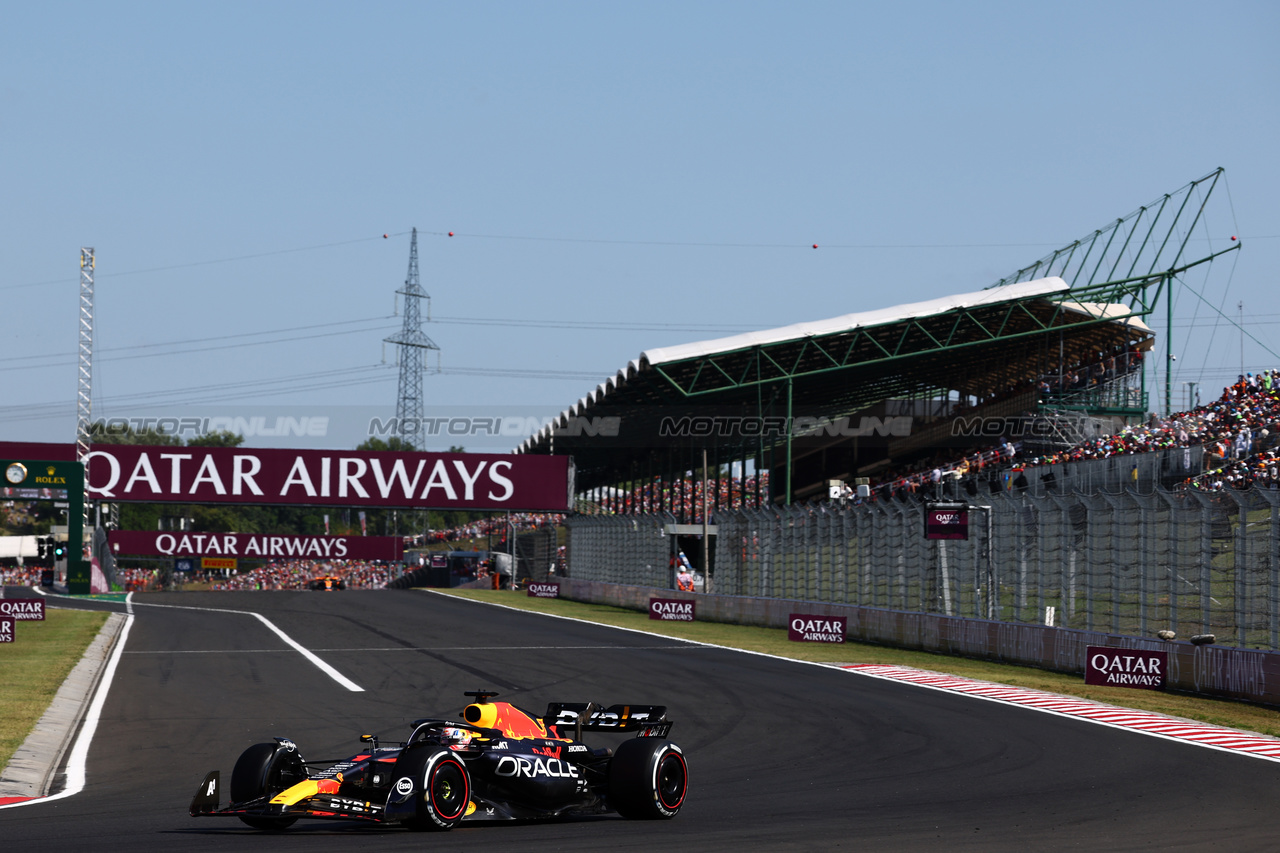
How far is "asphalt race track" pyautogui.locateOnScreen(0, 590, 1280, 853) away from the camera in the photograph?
8.24 metres

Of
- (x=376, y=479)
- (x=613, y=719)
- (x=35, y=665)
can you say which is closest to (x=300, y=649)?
(x=35, y=665)

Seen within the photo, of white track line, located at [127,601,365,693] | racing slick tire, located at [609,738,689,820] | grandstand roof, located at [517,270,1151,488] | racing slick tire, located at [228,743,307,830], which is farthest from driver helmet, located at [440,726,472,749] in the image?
grandstand roof, located at [517,270,1151,488]

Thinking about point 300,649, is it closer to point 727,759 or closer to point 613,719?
point 727,759

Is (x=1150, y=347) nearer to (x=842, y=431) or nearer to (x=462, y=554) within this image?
(x=842, y=431)

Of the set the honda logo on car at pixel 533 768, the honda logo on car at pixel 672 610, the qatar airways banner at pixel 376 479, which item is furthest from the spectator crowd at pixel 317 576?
the honda logo on car at pixel 533 768

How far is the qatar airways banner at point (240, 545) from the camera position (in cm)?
8038

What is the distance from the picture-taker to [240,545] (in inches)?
3179

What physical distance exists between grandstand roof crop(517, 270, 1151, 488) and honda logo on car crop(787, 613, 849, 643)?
1422 cm

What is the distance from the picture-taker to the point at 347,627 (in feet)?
106

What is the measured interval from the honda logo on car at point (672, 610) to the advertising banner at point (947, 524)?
11.6 metres

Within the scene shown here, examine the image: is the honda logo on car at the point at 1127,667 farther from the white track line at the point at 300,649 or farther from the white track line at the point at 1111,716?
the white track line at the point at 300,649

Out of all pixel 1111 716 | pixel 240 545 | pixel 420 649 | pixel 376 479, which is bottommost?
pixel 420 649

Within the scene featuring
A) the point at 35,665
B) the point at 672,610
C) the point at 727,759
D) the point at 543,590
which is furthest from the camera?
the point at 543,590

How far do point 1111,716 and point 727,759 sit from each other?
5.41 metres
